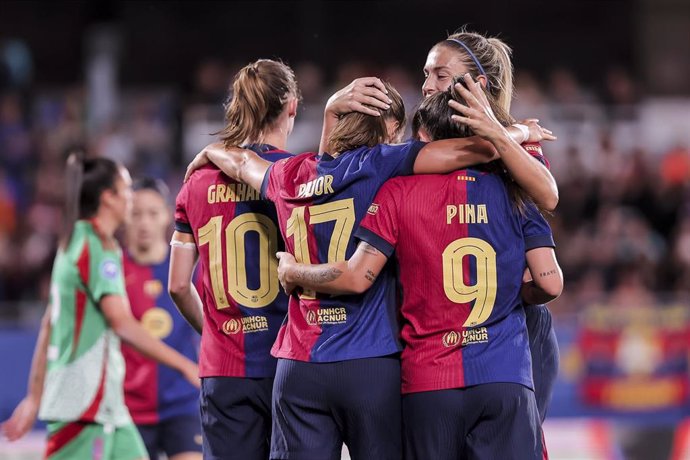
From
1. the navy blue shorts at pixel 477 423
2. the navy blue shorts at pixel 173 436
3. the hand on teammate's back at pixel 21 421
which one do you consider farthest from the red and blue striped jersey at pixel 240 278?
the navy blue shorts at pixel 173 436

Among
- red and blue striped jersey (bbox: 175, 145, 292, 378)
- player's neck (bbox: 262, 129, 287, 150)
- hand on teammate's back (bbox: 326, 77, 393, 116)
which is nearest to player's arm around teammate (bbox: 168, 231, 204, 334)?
red and blue striped jersey (bbox: 175, 145, 292, 378)

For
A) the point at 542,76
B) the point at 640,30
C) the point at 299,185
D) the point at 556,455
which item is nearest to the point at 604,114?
the point at 542,76

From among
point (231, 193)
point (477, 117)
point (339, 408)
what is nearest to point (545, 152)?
point (231, 193)

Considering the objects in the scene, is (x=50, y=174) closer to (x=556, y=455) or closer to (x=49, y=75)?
(x=49, y=75)

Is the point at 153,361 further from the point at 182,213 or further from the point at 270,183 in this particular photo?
the point at 270,183

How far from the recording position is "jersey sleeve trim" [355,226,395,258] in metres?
3.81

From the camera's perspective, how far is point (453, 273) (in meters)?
3.81

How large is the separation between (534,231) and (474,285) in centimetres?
31

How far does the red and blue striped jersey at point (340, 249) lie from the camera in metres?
3.85

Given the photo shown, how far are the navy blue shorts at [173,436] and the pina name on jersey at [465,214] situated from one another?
270 cm

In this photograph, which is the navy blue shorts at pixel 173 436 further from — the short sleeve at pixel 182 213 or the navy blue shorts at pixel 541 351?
the navy blue shorts at pixel 541 351

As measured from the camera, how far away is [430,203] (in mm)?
3830

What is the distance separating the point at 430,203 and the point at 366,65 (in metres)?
12.5

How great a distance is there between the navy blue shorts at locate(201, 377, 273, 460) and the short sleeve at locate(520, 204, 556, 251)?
120 centimetres
